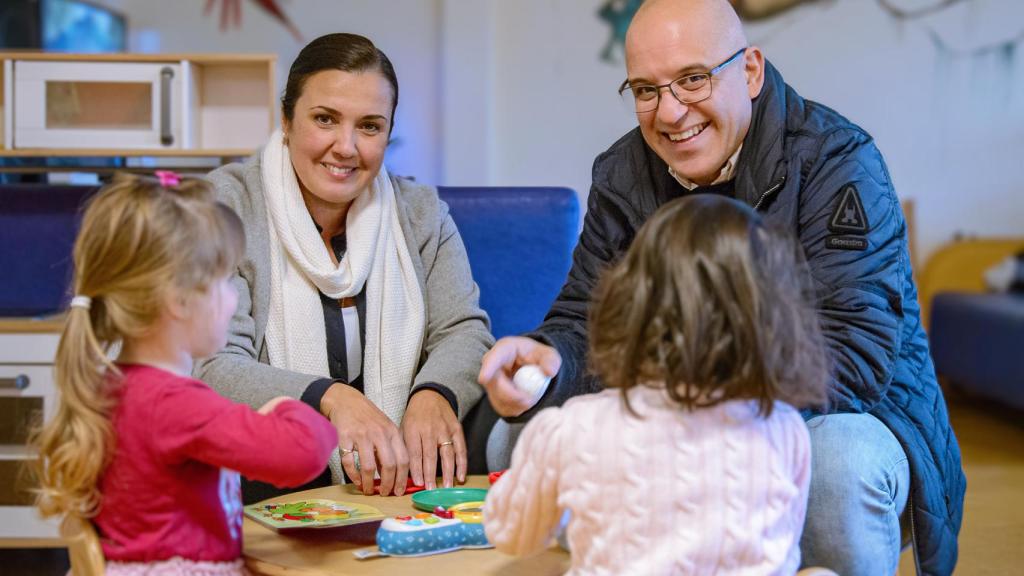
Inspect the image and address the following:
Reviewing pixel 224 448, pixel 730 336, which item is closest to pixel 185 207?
pixel 224 448

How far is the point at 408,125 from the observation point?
493 cm

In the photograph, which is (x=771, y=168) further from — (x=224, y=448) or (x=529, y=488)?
(x=224, y=448)

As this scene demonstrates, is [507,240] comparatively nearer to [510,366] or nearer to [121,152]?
[510,366]

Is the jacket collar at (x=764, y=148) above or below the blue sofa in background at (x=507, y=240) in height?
above

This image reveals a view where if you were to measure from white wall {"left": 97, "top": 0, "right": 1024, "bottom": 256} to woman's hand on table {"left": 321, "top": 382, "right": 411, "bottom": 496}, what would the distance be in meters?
3.21

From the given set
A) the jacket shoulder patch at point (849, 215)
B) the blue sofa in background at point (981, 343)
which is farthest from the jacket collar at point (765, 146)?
the blue sofa in background at point (981, 343)

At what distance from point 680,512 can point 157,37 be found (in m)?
4.39

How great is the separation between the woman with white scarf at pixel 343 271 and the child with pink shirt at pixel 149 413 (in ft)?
2.05

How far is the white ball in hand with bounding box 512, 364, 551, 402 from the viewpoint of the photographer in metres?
1.62

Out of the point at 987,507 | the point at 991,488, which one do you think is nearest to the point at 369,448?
the point at 987,507

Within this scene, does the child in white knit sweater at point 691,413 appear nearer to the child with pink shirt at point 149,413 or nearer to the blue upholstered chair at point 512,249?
the child with pink shirt at point 149,413

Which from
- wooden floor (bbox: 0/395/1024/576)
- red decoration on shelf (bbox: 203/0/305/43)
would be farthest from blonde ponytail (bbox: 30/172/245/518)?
red decoration on shelf (bbox: 203/0/305/43)

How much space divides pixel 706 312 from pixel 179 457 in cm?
58

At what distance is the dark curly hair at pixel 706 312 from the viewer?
1101mm
